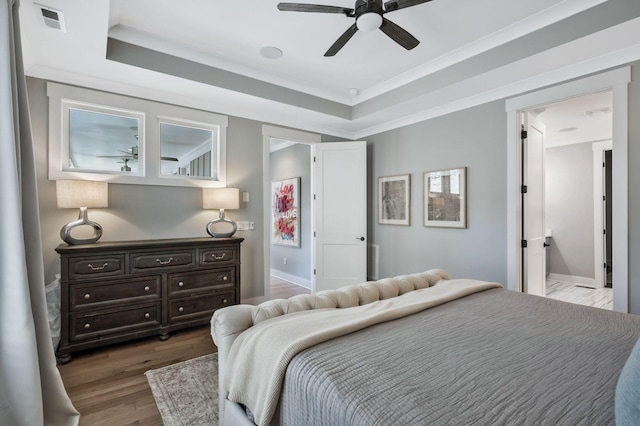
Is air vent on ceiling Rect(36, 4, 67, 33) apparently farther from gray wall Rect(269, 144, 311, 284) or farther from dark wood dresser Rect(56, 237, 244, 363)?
gray wall Rect(269, 144, 311, 284)

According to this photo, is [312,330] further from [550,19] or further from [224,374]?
[550,19]

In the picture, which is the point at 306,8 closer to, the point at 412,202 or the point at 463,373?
the point at 463,373

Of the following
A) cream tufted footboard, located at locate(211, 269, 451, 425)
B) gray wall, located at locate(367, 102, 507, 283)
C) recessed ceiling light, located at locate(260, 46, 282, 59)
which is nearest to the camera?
cream tufted footboard, located at locate(211, 269, 451, 425)

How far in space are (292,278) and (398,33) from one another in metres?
4.53

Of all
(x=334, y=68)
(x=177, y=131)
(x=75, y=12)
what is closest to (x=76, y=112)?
(x=177, y=131)

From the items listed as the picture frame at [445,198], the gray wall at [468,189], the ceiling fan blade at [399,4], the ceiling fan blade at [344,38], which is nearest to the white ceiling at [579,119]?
the gray wall at [468,189]

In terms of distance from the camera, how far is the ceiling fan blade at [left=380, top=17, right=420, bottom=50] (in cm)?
212

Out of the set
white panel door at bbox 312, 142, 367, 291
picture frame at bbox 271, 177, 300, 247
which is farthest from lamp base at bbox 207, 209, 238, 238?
picture frame at bbox 271, 177, 300, 247

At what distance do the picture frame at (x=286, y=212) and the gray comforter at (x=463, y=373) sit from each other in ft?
14.4

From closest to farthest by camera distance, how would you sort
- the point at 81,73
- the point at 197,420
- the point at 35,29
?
1. the point at 197,420
2. the point at 35,29
3. the point at 81,73

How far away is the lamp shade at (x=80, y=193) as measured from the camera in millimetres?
2695

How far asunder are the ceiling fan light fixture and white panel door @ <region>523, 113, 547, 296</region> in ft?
6.98

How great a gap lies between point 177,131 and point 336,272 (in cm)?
276

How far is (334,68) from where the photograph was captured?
3.44m
